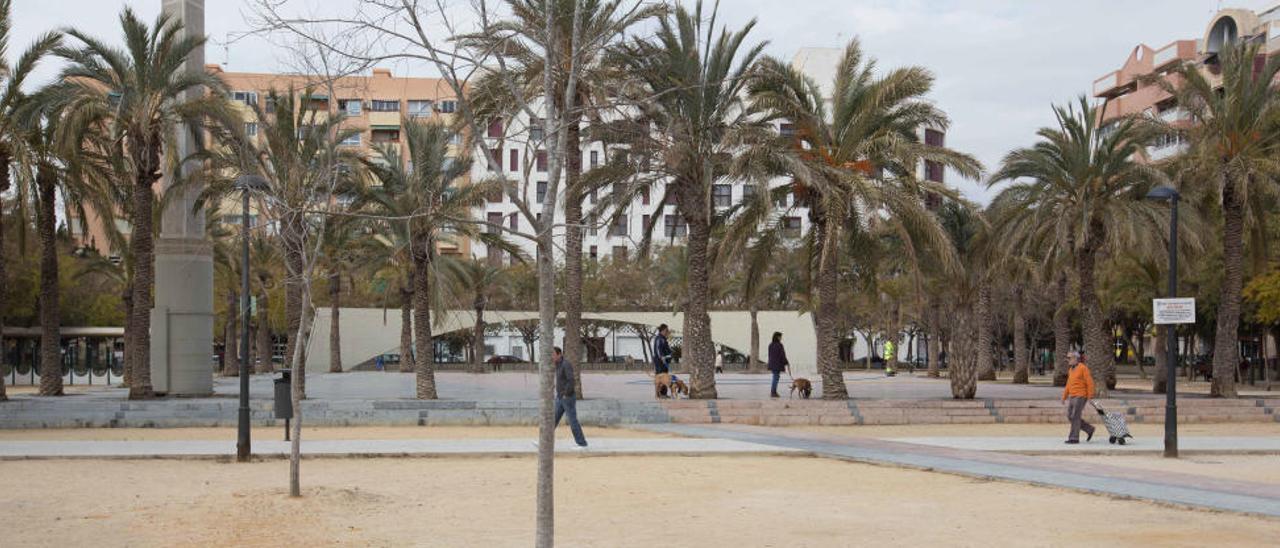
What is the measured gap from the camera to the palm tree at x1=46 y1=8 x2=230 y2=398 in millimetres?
26734

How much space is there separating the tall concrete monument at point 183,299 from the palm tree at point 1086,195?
1982 cm

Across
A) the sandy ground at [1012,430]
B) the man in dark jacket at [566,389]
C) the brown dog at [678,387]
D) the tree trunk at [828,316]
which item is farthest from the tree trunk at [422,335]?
the man in dark jacket at [566,389]

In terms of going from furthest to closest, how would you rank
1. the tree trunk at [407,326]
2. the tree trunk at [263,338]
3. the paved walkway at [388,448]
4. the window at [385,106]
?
the window at [385,106]
the tree trunk at [263,338]
the tree trunk at [407,326]
the paved walkway at [388,448]

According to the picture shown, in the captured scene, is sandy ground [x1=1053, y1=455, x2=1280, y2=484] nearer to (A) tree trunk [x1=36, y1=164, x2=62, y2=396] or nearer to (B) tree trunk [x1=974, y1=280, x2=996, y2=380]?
(B) tree trunk [x1=974, y1=280, x2=996, y2=380]

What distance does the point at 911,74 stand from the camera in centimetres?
2675

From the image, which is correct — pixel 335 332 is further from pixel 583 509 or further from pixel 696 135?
pixel 583 509

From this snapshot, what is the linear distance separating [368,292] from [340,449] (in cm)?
5154

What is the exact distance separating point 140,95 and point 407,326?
23445 millimetres

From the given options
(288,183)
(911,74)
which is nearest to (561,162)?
(288,183)

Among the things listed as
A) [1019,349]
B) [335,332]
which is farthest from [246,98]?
[1019,349]

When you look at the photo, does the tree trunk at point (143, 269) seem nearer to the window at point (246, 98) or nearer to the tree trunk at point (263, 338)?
the window at point (246, 98)

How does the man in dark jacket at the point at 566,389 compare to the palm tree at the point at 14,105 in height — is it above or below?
below

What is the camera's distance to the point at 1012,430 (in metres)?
24.8

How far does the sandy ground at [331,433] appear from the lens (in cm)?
2253
